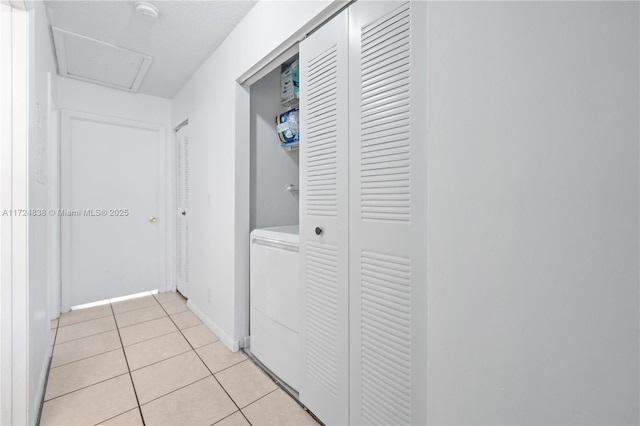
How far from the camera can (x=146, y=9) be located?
177cm

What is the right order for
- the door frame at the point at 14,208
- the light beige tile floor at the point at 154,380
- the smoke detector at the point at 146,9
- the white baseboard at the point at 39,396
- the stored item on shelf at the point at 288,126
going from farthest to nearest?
the stored item on shelf at the point at 288,126 → the smoke detector at the point at 146,9 → the light beige tile floor at the point at 154,380 → the white baseboard at the point at 39,396 → the door frame at the point at 14,208

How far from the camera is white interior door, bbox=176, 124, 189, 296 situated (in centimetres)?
303

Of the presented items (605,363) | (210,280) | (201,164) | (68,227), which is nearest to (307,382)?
(605,363)

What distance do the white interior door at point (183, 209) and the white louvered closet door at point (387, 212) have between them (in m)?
2.45

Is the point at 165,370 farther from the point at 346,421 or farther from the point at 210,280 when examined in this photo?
the point at 346,421

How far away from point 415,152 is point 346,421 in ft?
3.94

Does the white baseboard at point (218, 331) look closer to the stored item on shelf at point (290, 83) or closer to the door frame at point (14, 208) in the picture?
the door frame at point (14, 208)

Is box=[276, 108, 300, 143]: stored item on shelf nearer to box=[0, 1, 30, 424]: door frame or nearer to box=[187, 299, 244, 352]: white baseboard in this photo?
box=[0, 1, 30, 424]: door frame

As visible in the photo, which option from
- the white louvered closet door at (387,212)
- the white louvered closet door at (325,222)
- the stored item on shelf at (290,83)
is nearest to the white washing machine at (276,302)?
the white louvered closet door at (325,222)

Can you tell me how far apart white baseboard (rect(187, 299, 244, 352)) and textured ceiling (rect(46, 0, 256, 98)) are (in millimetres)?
2327

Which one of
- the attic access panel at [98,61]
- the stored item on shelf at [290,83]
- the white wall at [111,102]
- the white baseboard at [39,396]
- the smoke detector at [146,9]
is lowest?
the white baseboard at [39,396]

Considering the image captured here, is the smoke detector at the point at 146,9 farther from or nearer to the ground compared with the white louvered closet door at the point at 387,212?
farther from the ground

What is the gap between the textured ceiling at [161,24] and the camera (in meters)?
1.78

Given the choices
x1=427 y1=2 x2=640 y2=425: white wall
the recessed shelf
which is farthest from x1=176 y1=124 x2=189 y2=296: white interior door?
x1=427 y1=2 x2=640 y2=425: white wall
